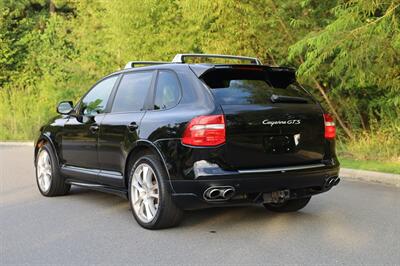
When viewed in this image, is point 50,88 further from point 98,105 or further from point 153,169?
point 153,169

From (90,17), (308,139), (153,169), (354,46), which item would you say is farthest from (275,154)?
(90,17)

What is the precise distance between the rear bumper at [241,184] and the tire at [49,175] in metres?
2.92

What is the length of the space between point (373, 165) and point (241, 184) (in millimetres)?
5942

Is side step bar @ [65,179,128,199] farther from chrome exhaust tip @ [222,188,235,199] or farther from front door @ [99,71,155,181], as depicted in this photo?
chrome exhaust tip @ [222,188,235,199]

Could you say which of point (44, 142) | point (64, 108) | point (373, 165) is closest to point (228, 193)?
point (64, 108)

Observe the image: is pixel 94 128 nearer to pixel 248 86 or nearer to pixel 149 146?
pixel 149 146

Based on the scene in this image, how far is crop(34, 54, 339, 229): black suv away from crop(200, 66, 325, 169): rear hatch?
1 cm

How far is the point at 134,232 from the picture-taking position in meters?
6.07

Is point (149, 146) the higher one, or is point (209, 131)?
point (209, 131)

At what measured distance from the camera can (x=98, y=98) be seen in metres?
7.55

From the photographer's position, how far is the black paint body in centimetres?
561

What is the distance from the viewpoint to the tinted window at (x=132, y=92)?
666 cm

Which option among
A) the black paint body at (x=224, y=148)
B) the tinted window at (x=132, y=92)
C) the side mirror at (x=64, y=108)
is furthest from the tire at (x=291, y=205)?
the side mirror at (x=64, y=108)

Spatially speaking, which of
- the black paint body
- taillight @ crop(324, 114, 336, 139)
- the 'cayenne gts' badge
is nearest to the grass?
taillight @ crop(324, 114, 336, 139)
